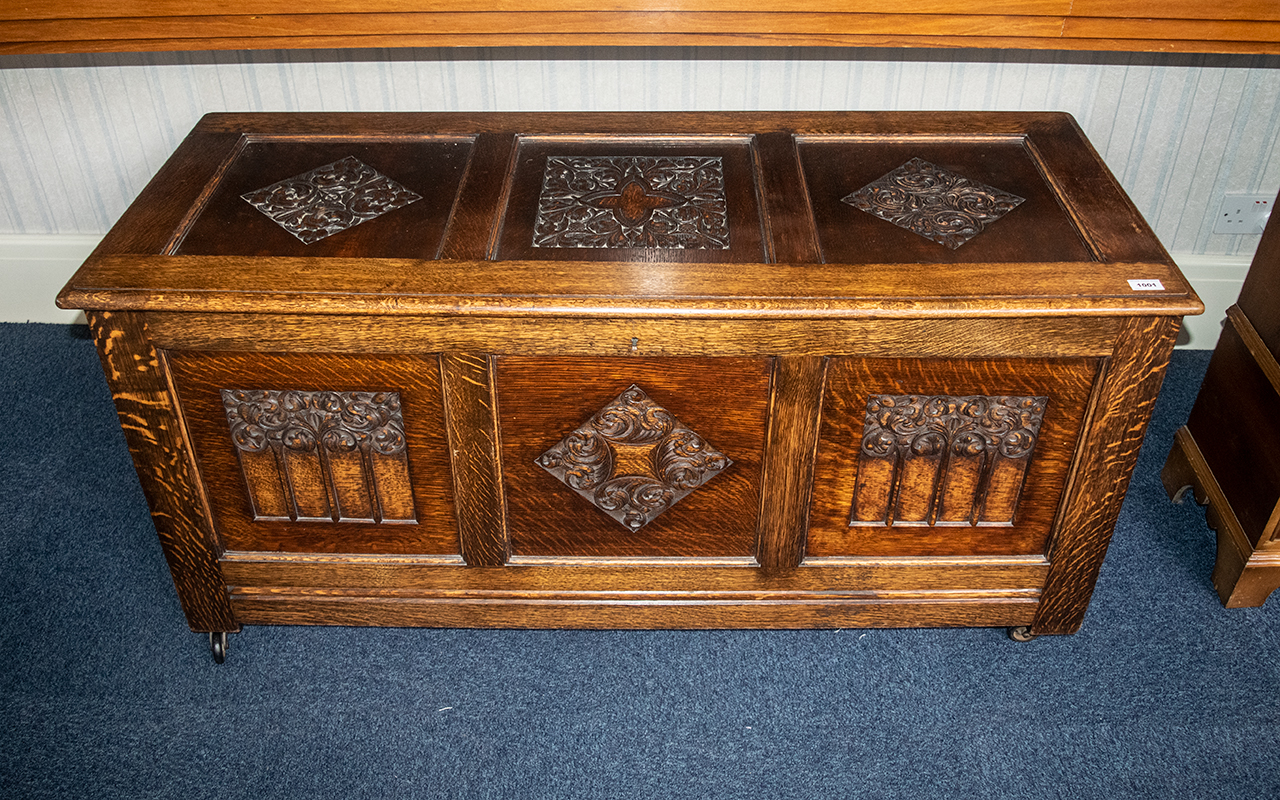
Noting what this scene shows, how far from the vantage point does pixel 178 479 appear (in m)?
1.63

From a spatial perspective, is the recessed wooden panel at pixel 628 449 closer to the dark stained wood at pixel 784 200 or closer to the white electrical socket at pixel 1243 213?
the dark stained wood at pixel 784 200

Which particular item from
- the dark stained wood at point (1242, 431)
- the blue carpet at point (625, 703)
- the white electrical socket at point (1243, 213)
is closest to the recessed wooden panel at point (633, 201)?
the blue carpet at point (625, 703)

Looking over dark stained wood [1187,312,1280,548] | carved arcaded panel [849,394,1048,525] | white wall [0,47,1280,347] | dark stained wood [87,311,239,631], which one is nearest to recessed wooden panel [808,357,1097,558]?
carved arcaded panel [849,394,1048,525]

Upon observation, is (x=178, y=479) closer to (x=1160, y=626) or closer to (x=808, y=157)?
(x=808, y=157)

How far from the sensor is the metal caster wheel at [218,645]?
1802 mm

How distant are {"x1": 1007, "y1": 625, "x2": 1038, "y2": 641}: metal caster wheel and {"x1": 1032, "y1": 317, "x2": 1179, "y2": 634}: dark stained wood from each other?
0.05ft

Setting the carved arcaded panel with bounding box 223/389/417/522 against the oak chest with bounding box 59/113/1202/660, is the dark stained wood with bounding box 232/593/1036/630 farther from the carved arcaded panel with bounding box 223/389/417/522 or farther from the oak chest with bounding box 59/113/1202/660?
the carved arcaded panel with bounding box 223/389/417/522

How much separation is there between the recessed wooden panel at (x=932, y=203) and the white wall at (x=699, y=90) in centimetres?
32

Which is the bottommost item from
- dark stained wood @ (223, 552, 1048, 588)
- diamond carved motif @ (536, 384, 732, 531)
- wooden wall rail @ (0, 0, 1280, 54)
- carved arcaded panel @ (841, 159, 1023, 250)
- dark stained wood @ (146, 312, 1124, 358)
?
dark stained wood @ (223, 552, 1048, 588)

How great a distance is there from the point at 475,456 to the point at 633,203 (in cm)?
47

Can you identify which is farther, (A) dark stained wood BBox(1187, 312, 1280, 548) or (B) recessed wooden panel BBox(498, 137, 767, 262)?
(A) dark stained wood BBox(1187, 312, 1280, 548)

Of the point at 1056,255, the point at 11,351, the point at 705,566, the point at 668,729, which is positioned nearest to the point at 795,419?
the point at 705,566

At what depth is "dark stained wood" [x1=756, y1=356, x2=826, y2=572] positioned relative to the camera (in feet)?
4.96

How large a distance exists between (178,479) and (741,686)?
0.99m
